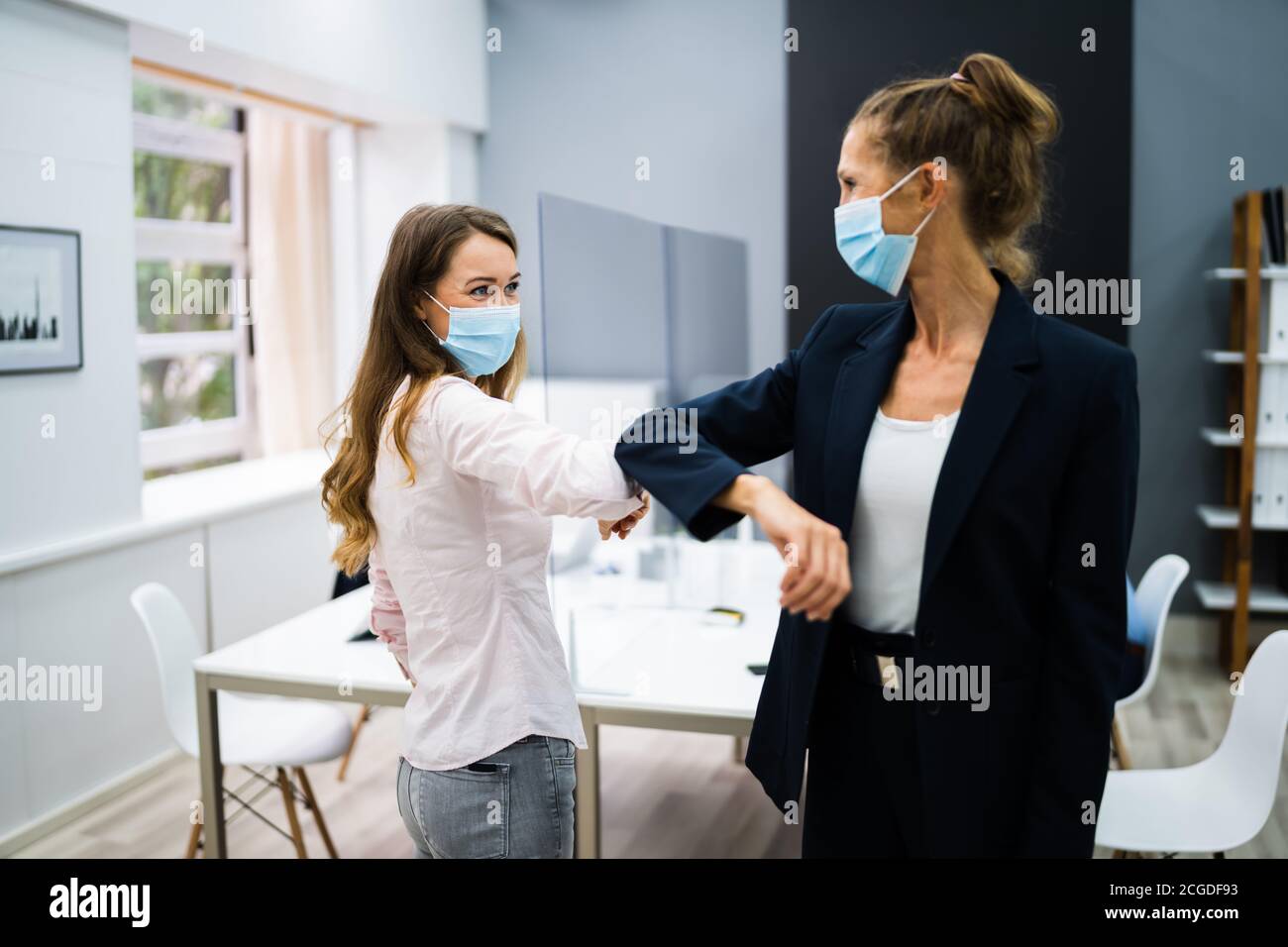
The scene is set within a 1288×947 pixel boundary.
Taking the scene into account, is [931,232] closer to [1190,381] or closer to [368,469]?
[368,469]

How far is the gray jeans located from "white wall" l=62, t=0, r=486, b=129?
10.1ft

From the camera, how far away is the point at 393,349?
1.62m

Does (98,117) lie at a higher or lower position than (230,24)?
lower

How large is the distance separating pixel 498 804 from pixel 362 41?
4.31 meters

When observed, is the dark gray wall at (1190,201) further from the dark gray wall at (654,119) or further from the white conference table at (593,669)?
the white conference table at (593,669)

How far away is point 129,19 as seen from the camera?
3.68 m

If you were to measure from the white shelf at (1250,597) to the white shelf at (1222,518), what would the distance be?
0.28 m

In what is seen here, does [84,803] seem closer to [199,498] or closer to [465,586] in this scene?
[199,498]

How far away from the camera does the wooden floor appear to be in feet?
11.1

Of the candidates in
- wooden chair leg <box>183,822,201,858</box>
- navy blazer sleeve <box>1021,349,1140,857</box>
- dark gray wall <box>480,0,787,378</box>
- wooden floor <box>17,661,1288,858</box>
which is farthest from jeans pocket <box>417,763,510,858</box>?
dark gray wall <box>480,0,787,378</box>

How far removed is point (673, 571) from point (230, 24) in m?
2.60

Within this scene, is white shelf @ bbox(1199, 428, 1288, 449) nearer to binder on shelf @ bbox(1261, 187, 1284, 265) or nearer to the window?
binder on shelf @ bbox(1261, 187, 1284, 265)

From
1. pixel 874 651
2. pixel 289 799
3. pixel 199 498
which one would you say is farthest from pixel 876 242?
pixel 199 498
